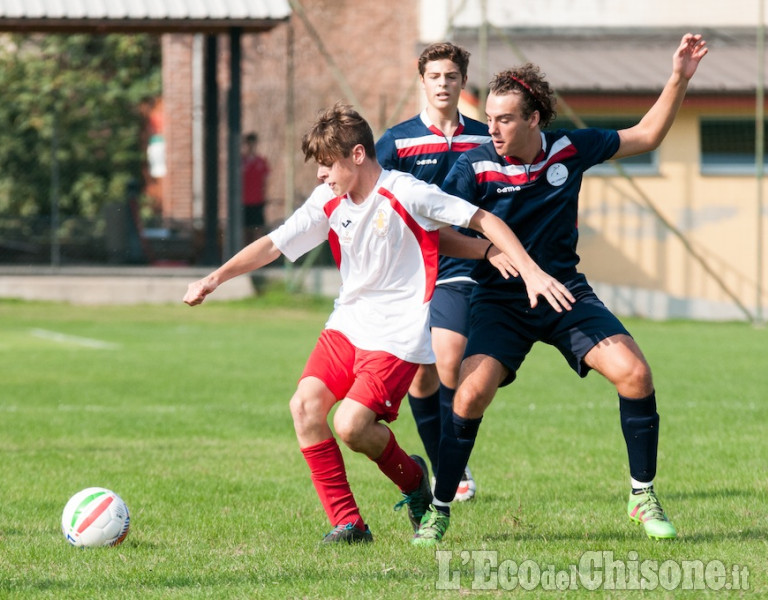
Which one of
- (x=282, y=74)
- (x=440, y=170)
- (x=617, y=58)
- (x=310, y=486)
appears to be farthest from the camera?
(x=282, y=74)

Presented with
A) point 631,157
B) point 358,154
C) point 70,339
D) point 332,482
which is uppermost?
point 631,157

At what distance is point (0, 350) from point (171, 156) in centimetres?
1085

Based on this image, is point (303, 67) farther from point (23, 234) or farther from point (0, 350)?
point (0, 350)

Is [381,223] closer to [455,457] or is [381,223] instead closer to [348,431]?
[348,431]

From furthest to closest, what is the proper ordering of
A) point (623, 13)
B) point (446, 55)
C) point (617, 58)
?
point (623, 13)
point (617, 58)
point (446, 55)

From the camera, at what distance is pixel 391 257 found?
5113mm

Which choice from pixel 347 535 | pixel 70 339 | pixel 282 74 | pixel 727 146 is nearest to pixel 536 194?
pixel 347 535

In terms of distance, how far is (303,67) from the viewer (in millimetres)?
23375

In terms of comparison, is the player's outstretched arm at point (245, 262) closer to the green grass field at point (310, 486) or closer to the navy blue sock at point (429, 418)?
the green grass field at point (310, 486)

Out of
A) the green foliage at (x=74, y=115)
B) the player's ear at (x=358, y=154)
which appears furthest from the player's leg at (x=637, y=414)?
A: the green foliage at (x=74, y=115)

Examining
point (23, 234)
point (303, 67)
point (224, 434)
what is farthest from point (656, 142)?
point (303, 67)

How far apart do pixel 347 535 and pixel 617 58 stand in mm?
16882

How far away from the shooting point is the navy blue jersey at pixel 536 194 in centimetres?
532

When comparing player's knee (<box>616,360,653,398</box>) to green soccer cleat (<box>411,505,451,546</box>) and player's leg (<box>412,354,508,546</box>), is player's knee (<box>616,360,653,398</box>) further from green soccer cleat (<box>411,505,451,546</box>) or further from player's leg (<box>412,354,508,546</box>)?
green soccer cleat (<box>411,505,451,546</box>)
